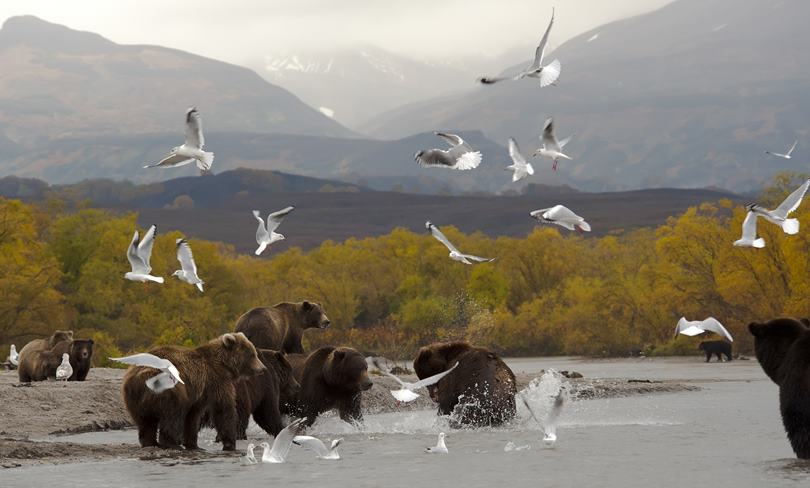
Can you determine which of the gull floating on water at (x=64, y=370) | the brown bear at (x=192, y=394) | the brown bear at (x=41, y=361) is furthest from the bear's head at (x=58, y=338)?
the brown bear at (x=192, y=394)

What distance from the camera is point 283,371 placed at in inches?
823

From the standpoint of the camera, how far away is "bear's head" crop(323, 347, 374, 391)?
2138 cm

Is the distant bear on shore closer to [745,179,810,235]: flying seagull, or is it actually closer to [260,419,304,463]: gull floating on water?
[745,179,810,235]: flying seagull

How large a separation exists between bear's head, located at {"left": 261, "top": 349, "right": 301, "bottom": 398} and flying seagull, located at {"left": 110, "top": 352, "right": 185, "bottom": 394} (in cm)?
371

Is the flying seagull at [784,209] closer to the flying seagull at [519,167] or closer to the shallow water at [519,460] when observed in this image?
the shallow water at [519,460]

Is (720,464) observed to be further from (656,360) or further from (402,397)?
(656,360)

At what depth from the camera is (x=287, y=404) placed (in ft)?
70.6

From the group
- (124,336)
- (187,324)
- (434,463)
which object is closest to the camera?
(434,463)

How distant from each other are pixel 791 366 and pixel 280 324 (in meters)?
11.9

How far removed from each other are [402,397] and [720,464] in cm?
441

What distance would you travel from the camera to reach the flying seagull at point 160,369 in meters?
15.4

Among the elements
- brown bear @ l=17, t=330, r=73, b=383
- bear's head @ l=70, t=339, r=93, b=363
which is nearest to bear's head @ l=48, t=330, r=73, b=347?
brown bear @ l=17, t=330, r=73, b=383

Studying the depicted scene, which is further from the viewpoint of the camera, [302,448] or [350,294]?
[350,294]

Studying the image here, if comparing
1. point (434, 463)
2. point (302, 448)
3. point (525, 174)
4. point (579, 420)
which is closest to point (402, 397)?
point (434, 463)
